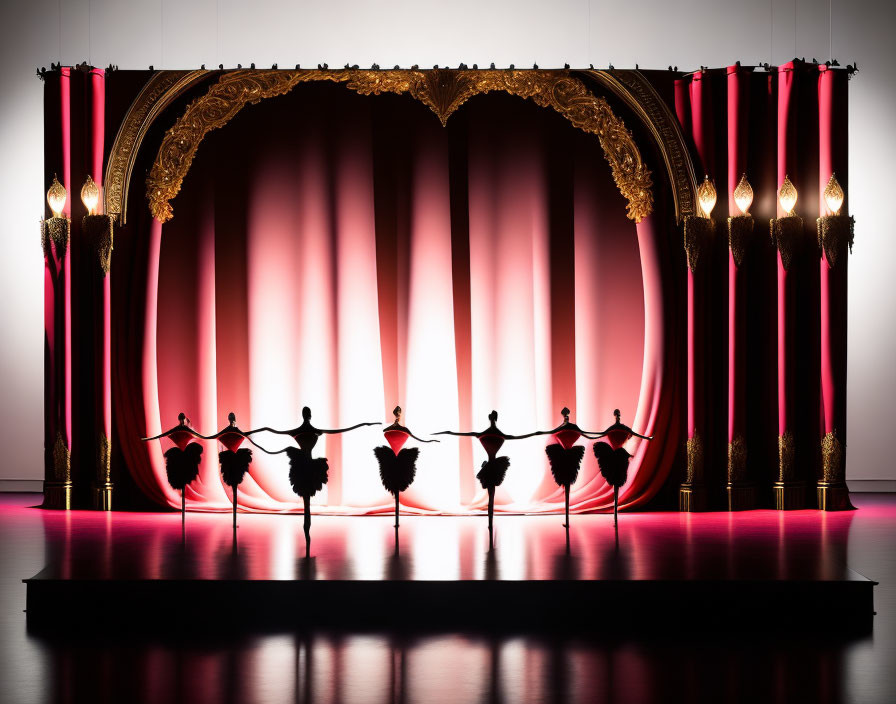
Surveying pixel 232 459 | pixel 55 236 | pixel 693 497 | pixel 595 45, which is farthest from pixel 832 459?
pixel 55 236

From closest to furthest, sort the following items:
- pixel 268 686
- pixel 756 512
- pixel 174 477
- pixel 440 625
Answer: pixel 268 686, pixel 440 625, pixel 174 477, pixel 756 512

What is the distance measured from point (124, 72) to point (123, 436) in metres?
2.55

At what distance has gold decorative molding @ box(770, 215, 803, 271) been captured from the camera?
633cm

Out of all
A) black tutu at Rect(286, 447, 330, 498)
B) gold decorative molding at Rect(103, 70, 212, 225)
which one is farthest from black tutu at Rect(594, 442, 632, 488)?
gold decorative molding at Rect(103, 70, 212, 225)

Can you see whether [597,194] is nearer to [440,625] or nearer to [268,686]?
[440,625]

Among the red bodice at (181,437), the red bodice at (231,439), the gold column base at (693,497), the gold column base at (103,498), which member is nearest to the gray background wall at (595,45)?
the gold column base at (103,498)

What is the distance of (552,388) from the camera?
6562 millimetres

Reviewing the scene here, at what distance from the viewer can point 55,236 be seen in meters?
6.46

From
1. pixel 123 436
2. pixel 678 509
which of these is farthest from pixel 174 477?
pixel 678 509

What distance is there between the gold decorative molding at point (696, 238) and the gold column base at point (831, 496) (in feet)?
5.61

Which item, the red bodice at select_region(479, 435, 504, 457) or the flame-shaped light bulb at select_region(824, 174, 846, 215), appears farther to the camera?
the flame-shaped light bulb at select_region(824, 174, 846, 215)

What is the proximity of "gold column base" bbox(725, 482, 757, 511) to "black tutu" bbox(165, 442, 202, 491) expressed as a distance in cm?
356

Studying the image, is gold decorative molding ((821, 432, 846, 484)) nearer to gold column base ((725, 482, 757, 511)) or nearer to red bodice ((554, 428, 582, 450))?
gold column base ((725, 482, 757, 511))

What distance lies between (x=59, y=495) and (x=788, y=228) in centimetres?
529
